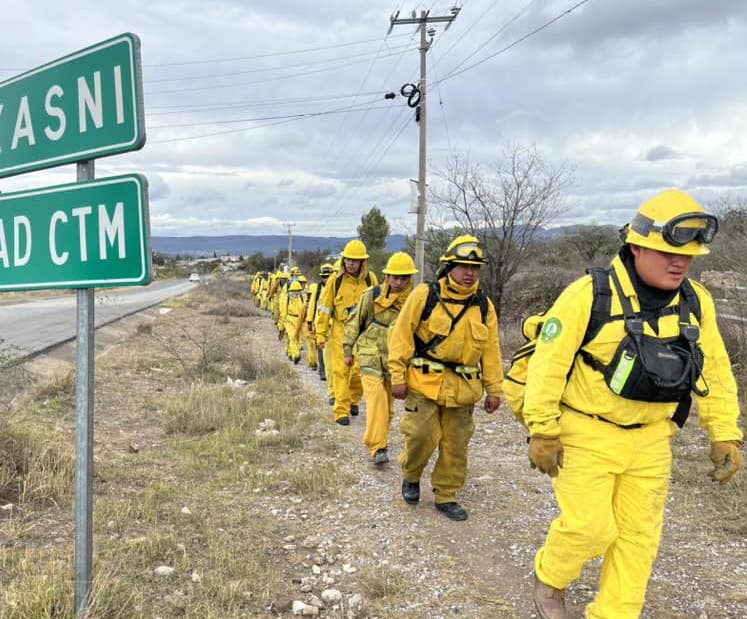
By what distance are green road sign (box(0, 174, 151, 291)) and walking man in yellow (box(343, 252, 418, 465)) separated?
3312 millimetres

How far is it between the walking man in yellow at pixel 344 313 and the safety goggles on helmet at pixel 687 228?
4494mm

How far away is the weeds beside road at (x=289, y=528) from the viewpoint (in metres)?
2.96

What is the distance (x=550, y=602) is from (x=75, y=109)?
2.94 metres

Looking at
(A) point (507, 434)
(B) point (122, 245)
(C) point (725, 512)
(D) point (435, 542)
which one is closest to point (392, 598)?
(D) point (435, 542)

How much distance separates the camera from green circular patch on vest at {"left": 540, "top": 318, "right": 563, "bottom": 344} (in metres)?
2.60

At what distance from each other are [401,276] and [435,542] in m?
2.43

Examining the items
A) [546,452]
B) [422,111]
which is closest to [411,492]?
[546,452]

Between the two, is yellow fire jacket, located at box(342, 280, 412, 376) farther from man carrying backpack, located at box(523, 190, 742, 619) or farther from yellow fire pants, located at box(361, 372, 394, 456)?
man carrying backpack, located at box(523, 190, 742, 619)

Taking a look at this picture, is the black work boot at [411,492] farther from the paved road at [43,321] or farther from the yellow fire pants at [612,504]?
the paved road at [43,321]

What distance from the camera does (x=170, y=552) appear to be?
10.9 ft

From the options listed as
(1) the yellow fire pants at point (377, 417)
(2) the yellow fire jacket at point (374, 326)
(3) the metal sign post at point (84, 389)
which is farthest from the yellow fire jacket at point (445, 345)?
(3) the metal sign post at point (84, 389)

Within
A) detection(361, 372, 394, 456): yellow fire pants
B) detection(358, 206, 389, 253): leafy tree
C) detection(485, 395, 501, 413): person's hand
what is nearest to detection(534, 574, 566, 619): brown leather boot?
detection(485, 395, 501, 413): person's hand

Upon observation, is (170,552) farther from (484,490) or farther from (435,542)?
(484,490)

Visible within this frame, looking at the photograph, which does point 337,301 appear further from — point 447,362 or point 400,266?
point 447,362
